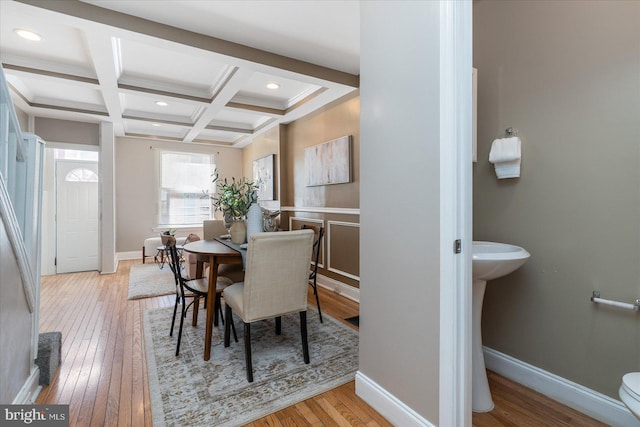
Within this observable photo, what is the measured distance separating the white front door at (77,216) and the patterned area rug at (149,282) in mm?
786

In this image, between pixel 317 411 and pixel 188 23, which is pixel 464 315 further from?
pixel 188 23

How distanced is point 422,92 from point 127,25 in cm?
237

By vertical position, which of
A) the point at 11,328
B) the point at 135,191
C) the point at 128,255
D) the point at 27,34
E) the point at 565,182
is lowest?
the point at 128,255

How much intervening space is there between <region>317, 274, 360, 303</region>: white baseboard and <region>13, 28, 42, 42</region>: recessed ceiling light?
12.9ft

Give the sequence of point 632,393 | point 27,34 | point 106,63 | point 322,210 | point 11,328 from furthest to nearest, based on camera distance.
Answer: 1. point 322,210
2. point 106,63
3. point 27,34
4. point 11,328
5. point 632,393

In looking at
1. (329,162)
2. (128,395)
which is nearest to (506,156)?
(329,162)

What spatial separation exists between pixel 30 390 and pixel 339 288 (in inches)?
114

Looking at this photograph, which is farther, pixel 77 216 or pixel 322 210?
pixel 77 216

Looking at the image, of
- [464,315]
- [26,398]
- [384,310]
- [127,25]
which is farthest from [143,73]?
[464,315]

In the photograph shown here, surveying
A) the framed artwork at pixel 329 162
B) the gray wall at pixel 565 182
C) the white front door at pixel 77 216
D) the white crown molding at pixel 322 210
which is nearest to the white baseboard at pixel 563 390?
the gray wall at pixel 565 182

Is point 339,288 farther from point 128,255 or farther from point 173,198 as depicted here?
point 128,255

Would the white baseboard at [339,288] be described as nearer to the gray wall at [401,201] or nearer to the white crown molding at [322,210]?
the white crown molding at [322,210]

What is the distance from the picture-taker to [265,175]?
5668 millimetres

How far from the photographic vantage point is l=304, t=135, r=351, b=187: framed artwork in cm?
371
